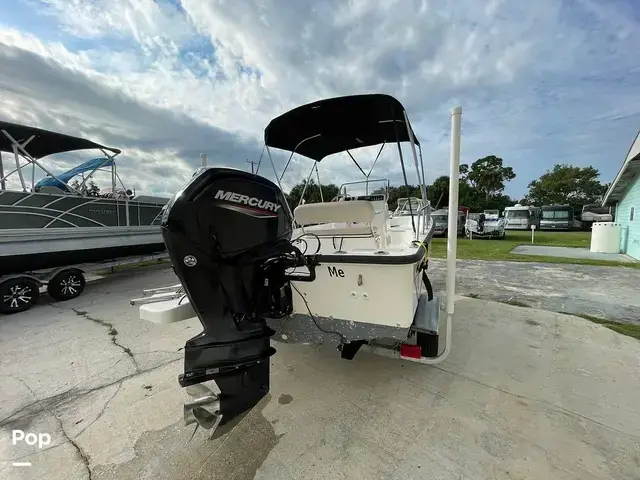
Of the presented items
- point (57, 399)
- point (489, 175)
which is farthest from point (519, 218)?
point (57, 399)

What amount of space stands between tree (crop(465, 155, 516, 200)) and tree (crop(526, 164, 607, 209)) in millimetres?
4722

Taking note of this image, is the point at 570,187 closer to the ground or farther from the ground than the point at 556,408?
farther from the ground

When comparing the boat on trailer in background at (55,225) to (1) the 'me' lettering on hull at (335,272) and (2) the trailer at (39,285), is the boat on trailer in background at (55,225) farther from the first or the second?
(1) the 'me' lettering on hull at (335,272)

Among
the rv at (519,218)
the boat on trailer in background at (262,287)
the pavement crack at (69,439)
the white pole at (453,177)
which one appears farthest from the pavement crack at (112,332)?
the rv at (519,218)

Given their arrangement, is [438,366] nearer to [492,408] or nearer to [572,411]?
[492,408]

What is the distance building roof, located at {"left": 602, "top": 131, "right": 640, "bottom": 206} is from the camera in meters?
8.74

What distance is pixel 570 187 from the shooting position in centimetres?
4103

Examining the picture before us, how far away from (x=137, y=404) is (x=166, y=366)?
61 cm

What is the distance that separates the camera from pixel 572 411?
225cm

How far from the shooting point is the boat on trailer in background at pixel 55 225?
488 cm

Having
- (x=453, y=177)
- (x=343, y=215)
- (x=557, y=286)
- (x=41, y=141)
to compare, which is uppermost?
(x=41, y=141)

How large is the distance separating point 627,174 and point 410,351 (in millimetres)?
13483

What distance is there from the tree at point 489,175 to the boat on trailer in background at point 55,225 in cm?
4490

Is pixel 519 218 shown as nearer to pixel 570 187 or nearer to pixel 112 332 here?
pixel 570 187
